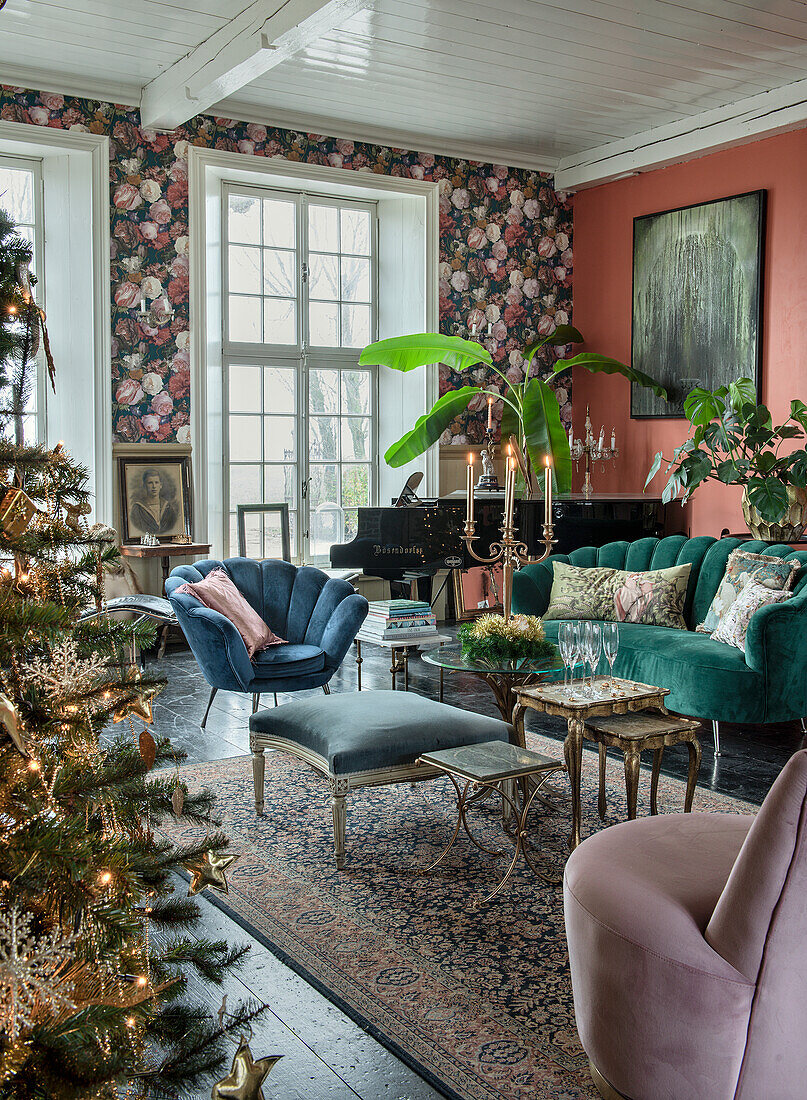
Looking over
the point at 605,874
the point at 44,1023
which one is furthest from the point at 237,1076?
the point at 605,874

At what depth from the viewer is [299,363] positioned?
26.4 ft

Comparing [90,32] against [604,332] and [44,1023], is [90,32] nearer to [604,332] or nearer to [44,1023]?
[604,332]

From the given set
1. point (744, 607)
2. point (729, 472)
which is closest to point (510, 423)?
point (729, 472)

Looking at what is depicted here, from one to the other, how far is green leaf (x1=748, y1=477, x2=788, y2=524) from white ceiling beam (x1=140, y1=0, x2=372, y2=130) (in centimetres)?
342

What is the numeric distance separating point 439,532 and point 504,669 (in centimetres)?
304

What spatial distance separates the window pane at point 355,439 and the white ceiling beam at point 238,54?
262 centimetres

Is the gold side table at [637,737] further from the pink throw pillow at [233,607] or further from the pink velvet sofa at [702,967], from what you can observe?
the pink throw pillow at [233,607]

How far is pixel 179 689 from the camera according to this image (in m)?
5.91

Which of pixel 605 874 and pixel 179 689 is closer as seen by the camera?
pixel 605 874

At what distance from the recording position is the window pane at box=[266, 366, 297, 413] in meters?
7.95

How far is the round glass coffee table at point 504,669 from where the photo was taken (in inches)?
145

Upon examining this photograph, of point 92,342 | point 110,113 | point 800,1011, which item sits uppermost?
point 110,113

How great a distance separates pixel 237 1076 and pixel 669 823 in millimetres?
1307

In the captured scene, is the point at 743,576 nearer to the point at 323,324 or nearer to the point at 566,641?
the point at 566,641
